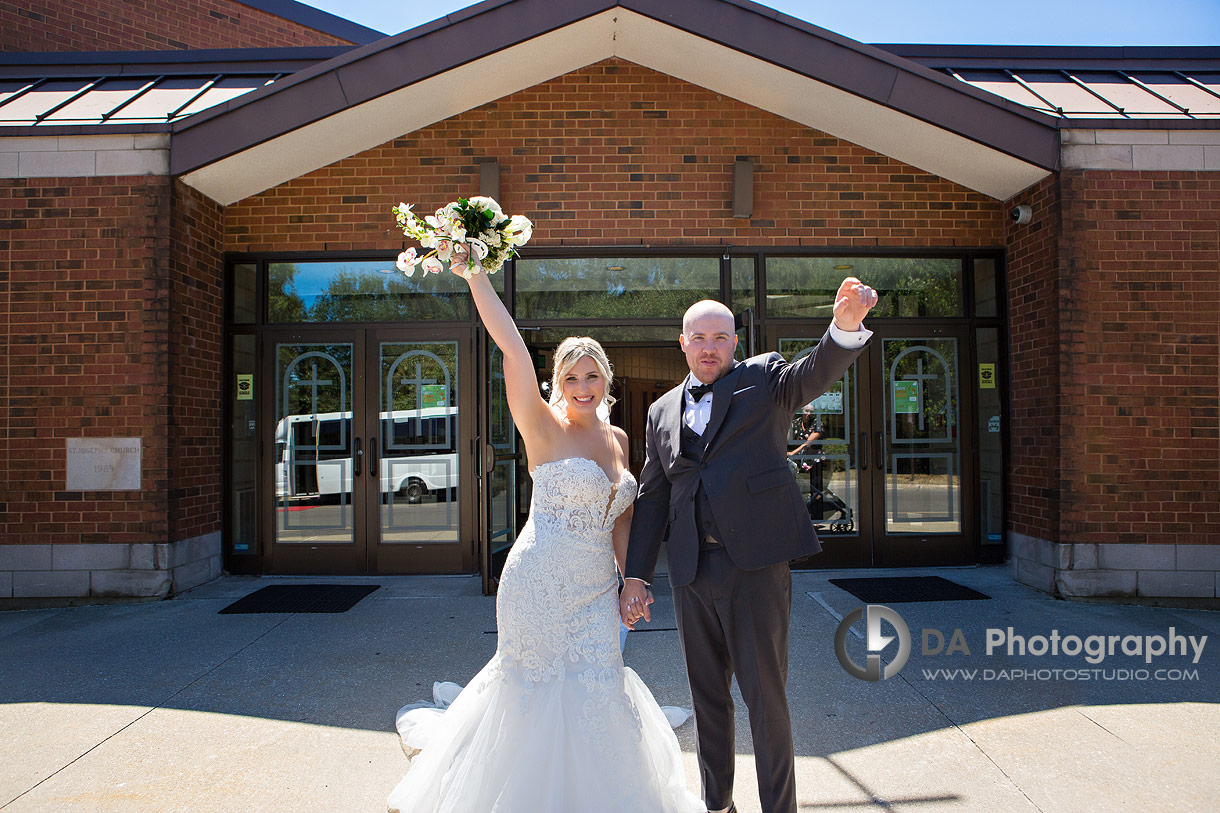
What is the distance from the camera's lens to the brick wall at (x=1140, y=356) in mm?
5859

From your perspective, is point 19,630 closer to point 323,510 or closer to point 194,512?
point 194,512

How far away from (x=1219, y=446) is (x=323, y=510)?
24.8ft

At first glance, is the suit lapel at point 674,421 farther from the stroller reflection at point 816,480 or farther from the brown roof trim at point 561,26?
the stroller reflection at point 816,480

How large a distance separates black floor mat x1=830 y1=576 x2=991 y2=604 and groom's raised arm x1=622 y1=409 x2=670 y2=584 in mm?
3622

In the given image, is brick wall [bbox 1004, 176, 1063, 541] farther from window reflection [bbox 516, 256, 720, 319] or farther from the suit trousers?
the suit trousers

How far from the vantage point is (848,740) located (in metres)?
3.48

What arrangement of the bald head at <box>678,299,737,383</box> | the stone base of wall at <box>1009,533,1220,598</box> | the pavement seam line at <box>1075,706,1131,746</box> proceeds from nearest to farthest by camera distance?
the bald head at <box>678,299,737,383</box>
the pavement seam line at <box>1075,706,1131,746</box>
the stone base of wall at <box>1009,533,1220,598</box>

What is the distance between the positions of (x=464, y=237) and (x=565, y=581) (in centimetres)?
135

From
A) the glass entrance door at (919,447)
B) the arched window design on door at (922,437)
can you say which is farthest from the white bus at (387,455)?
the arched window design on door at (922,437)

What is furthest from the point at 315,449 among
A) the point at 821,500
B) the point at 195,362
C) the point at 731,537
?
the point at 731,537

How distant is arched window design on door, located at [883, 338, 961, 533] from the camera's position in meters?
7.11

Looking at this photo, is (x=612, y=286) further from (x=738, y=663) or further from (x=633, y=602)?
(x=738, y=663)

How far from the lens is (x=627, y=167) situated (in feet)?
22.9

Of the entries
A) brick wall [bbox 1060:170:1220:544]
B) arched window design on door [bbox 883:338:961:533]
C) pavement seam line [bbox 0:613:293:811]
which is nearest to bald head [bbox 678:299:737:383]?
pavement seam line [bbox 0:613:293:811]
